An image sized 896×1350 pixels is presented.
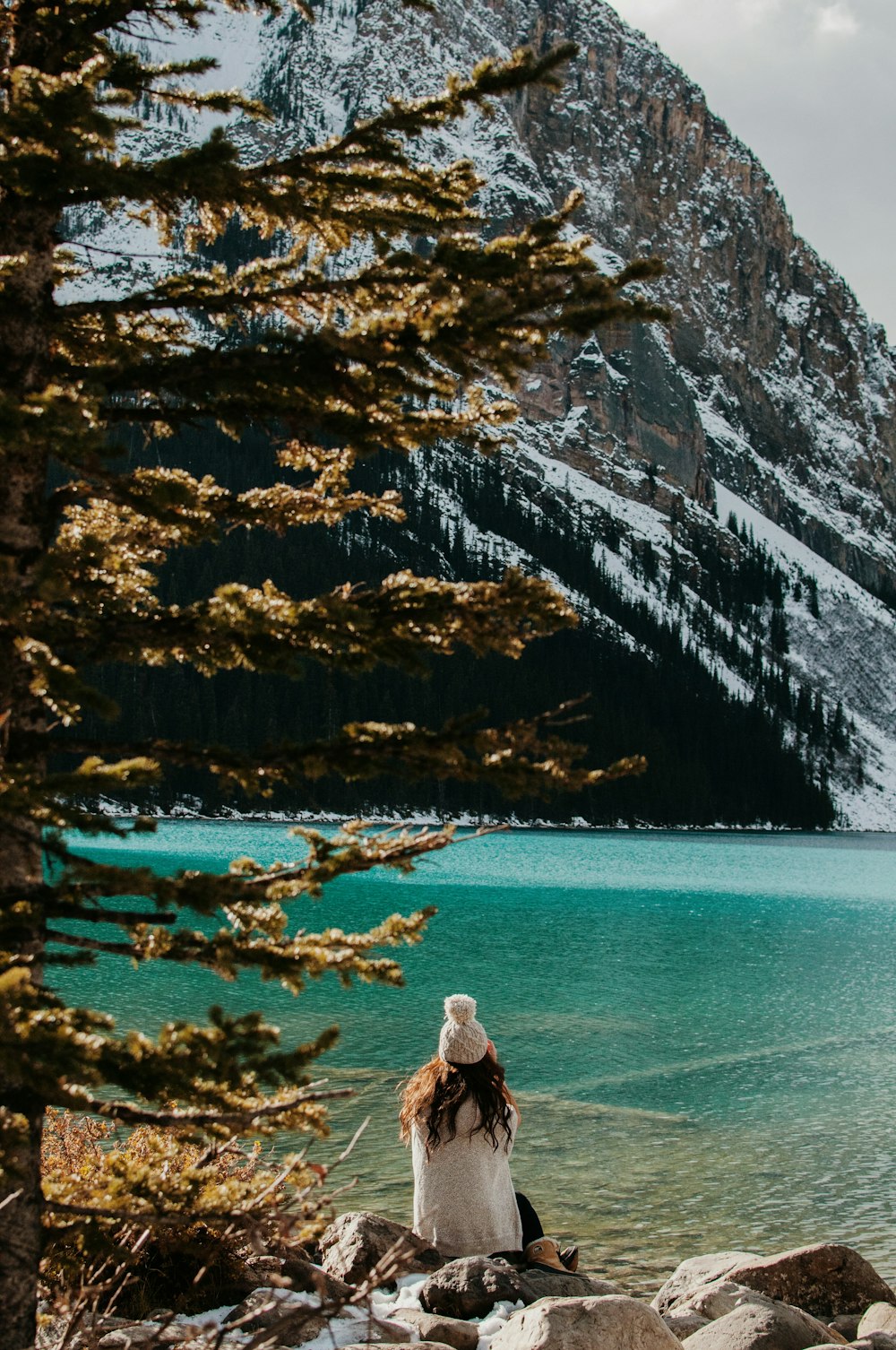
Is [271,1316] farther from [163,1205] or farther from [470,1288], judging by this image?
[163,1205]

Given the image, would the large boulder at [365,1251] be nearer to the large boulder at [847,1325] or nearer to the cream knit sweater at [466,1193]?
the cream knit sweater at [466,1193]

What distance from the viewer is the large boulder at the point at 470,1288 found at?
725 centimetres

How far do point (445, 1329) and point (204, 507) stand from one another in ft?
16.2

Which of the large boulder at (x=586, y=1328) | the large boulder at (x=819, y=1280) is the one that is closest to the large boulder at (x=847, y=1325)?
the large boulder at (x=819, y=1280)

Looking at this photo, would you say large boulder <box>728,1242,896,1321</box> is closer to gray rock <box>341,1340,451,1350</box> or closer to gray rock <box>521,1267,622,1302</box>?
gray rock <box>521,1267,622,1302</box>

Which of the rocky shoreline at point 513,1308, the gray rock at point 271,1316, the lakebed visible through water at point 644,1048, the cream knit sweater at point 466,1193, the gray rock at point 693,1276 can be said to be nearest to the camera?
the rocky shoreline at point 513,1308

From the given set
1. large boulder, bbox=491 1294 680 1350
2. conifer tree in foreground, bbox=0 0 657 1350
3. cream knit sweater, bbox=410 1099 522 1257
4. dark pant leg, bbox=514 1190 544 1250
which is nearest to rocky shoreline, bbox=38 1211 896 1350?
large boulder, bbox=491 1294 680 1350

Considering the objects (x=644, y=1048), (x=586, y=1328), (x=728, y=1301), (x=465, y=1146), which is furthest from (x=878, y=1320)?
(x=644, y=1048)

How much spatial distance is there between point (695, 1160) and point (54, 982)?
13.5 m

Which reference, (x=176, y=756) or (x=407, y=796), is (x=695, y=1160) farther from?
(x=407, y=796)

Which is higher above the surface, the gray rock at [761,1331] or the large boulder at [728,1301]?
the gray rock at [761,1331]

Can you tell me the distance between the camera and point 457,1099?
752 centimetres

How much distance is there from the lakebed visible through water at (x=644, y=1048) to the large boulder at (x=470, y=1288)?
2.96m

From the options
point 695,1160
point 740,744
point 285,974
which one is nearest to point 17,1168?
point 285,974
